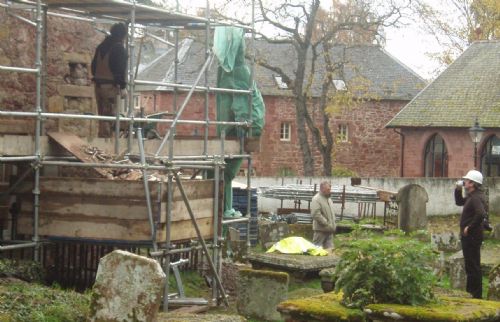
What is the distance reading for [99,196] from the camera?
1456cm

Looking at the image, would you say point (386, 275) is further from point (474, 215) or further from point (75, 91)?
point (75, 91)

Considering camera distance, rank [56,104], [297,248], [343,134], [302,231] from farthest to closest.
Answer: [343,134], [302,231], [297,248], [56,104]

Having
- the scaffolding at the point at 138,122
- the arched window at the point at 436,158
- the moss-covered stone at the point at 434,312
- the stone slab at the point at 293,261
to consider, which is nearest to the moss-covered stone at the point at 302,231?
the scaffolding at the point at 138,122

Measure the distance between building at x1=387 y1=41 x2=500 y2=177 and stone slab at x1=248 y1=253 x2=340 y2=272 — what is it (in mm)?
27985

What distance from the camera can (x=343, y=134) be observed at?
57.9m

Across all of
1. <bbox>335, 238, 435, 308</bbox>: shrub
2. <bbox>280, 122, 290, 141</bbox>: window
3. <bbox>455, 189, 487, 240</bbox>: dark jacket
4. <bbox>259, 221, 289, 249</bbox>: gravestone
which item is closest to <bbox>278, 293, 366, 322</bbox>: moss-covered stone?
<bbox>335, 238, 435, 308</bbox>: shrub

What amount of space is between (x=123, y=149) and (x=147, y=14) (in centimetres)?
262

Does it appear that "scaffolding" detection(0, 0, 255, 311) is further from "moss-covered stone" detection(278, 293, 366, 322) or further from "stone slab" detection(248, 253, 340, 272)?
"moss-covered stone" detection(278, 293, 366, 322)

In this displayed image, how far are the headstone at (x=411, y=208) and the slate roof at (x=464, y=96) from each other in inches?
672

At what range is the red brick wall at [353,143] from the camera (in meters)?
56.0

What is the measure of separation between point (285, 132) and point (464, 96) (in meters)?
12.6

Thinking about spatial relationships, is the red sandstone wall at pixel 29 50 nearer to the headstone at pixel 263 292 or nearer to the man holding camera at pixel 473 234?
the headstone at pixel 263 292

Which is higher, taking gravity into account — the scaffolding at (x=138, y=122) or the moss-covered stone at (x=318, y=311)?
the scaffolding at (x=138, y=122)

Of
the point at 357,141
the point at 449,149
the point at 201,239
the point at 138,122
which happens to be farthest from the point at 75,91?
the point at 357,141
